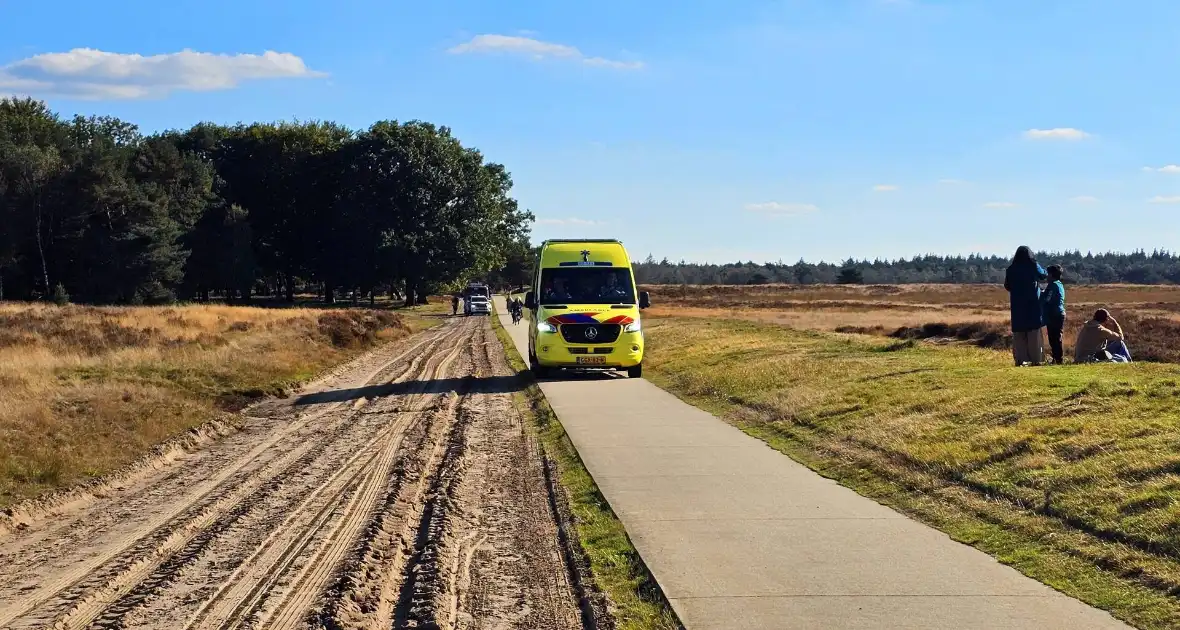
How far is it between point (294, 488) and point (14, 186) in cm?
6011

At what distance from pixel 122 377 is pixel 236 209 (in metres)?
57.9

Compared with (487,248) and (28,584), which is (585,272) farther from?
(487,248)

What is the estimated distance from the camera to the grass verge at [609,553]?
227 inches

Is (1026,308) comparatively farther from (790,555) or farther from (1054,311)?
(790,555)

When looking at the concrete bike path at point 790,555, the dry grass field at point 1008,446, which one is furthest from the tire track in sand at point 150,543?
the dry grass field at point 1008,446

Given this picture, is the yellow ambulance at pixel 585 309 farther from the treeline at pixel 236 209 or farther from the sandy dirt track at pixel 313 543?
the treeline at pixel 236 209

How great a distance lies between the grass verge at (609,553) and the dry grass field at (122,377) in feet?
16.3

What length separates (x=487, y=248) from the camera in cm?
7862

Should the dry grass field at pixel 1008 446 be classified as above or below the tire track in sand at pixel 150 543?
above

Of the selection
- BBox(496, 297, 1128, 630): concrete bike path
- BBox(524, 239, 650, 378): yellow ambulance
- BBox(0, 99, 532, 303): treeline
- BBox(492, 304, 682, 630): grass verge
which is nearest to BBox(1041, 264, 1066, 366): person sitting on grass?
BBox(524, 239, 650, 378): yellow ambulance

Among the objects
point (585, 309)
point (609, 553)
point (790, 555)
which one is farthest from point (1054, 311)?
point (609, 553)

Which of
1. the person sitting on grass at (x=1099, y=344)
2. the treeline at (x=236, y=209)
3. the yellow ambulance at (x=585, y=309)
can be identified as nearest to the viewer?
the person sitting on grass at (x=1099, y=344)

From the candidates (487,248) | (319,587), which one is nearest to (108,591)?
(319,587)

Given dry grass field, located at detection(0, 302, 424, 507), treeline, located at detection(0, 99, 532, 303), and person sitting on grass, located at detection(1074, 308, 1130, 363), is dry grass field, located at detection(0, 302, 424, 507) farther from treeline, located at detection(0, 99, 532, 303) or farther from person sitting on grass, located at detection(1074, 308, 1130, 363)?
treeline, located at detection(0, 99, 532, 303)
